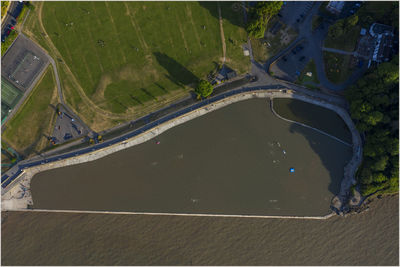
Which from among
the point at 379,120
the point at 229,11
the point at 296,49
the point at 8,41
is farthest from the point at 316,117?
the point at 8,41

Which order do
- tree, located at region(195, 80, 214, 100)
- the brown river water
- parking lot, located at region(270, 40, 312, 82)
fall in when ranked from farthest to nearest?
1. parking lot, located at region(270, 40, 312, 82)
2. the brown river water
3. tree, located at region(195, 80, 214, 100)

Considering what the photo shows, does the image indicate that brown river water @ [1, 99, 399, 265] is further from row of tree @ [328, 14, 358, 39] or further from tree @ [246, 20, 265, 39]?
row of tree @ [328, 14, 358, 39]

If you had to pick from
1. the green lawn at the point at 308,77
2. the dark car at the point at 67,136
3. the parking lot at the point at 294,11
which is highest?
the parking lot at the point at 294,11

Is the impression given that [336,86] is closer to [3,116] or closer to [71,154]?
[71,154]

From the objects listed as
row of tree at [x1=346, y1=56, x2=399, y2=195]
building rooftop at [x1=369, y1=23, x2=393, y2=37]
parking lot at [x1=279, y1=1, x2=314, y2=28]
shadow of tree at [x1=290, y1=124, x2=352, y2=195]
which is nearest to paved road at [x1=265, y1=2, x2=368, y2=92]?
parking lot at [x1=279, y1=1, x2=314, y2=28]

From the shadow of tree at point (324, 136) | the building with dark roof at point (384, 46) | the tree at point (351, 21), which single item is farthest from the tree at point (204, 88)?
the building with dark roof at point (384, 46)

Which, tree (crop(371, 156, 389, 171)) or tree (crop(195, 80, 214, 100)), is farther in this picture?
tree (crop(195, 80, 214, 100))

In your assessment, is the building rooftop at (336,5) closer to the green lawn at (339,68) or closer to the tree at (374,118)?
the green lawn at (339,68)
